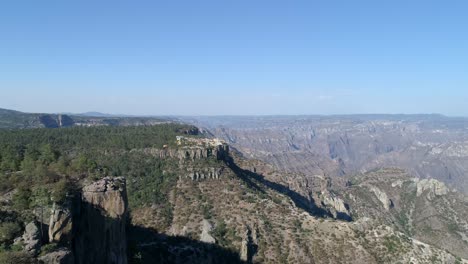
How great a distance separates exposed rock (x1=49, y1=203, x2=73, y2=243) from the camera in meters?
43.2

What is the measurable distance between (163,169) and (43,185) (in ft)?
269

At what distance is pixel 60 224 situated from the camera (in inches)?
1731

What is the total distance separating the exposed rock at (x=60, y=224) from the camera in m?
43.2

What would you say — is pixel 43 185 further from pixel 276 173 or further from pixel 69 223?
pixel 276 173

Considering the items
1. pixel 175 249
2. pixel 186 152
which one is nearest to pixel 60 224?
pixel 175 249

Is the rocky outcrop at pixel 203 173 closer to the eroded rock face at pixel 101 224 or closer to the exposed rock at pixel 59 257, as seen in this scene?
the eroded rock face at pixel 101 224

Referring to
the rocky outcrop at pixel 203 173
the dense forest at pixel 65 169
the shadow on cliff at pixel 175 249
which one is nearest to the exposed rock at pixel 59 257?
the dense forest at pixel 65 169

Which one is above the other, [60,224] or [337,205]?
[60,224]

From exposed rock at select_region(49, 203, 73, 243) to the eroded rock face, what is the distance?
9.04 feet

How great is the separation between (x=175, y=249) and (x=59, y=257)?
51.7 metres

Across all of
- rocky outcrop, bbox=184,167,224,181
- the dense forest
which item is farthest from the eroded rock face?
rocky outcrop, bbox=184,167,224,181

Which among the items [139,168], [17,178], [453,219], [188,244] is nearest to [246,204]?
[188,244]

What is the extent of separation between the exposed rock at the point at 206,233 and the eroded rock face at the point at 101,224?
1722 inches

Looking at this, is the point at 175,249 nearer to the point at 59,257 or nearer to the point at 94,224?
the point at 94,224
